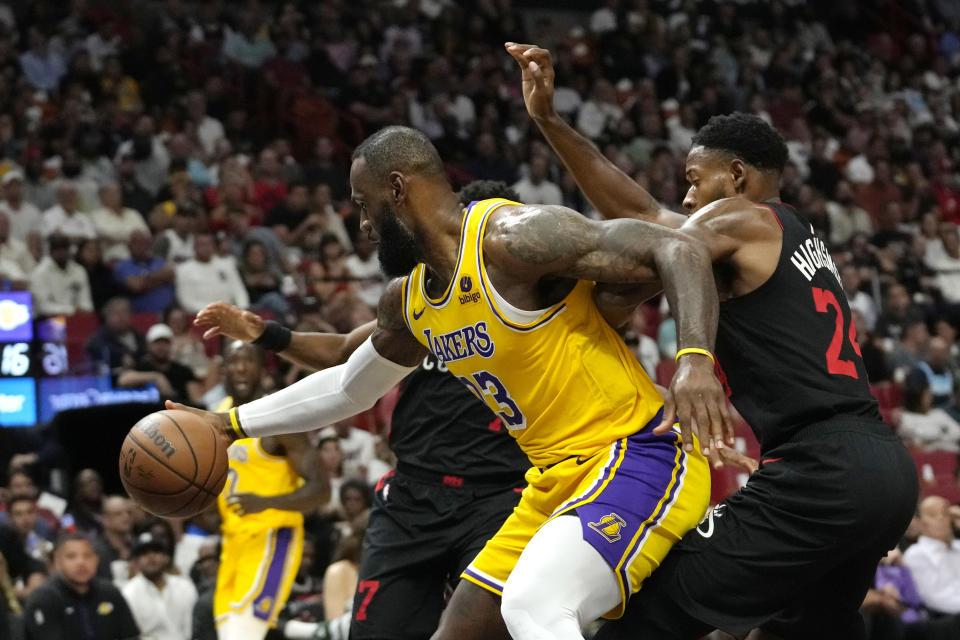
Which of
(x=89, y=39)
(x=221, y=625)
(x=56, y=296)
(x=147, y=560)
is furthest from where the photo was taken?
(x=89, y=39)

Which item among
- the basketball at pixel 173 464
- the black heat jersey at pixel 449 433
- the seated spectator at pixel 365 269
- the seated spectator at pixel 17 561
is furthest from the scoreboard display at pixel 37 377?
the basketball at pixel 173 464

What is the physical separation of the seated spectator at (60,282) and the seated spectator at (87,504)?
1.68 m

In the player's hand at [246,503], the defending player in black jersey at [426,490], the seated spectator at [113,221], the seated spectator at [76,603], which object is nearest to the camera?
the defending player in black jersey at [426,490]

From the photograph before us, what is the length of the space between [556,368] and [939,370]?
8789mm

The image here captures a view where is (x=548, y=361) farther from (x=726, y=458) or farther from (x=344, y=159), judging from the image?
(x=344, y=159)

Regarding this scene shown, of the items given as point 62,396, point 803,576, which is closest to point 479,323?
point 803,576

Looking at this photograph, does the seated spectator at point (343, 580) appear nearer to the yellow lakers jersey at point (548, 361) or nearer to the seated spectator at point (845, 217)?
the yellow lakers jersey at point (548, 361)

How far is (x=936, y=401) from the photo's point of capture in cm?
1127

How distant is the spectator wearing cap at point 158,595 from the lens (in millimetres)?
7793

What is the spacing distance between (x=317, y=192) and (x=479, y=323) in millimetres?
8206

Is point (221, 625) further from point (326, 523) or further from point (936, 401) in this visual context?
point (936, 401)

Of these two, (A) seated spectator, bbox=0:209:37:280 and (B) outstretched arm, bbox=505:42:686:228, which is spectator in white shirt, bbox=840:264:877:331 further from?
(B) outstretched arm, bbox=505:42:686:228

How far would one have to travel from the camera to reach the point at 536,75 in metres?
3.96

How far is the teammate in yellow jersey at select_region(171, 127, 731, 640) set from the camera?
10.9 ft
